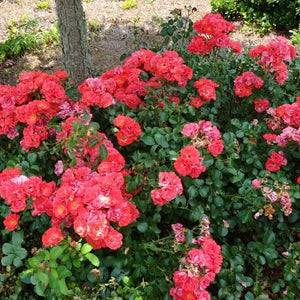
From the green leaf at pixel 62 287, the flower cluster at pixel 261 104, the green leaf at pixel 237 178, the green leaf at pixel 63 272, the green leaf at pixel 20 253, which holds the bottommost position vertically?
the green leaf at pixel 20 253

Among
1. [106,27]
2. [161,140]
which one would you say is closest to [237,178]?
[161,140]

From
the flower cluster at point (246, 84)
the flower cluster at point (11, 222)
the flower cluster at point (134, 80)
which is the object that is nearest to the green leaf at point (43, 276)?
the flower cluster at point (11, 222)

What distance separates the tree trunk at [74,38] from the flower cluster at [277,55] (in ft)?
4.95

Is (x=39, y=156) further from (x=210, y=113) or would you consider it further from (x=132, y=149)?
(x=210, y=113)

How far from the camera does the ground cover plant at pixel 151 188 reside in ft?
5.80

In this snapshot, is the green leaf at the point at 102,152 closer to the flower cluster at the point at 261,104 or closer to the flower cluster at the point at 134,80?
the flower cluster at the point at 134,80

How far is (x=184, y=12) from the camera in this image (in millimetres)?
5734

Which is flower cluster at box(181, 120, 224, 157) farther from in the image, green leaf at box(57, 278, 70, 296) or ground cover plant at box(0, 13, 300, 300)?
green leaf at box(57, 278, 70, 296)

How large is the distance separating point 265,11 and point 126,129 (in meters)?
3.98

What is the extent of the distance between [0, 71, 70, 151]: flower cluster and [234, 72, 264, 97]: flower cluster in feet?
3.80

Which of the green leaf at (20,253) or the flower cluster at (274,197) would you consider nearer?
the green leaf at (20,253)

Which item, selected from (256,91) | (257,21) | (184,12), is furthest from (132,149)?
(184,12)

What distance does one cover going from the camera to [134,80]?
8.36ft

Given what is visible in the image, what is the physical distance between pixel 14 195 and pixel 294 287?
167cm
